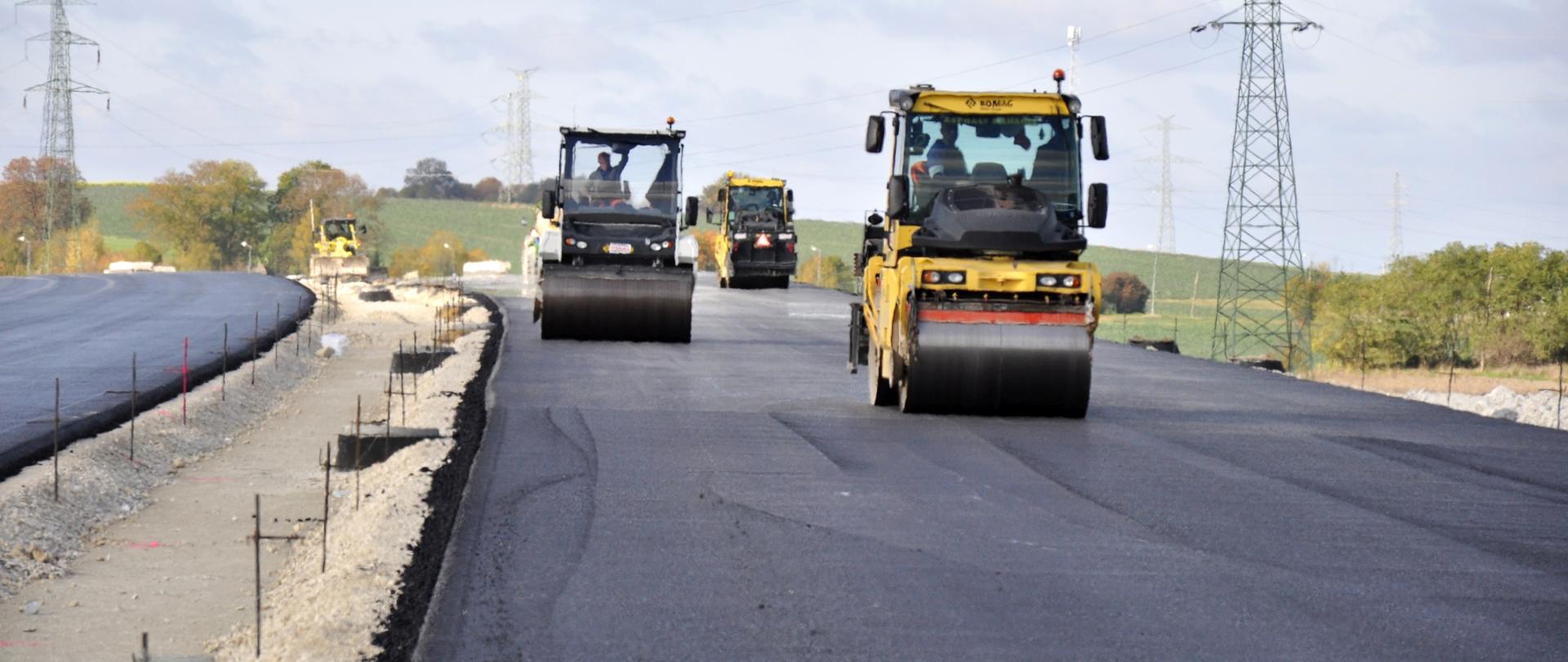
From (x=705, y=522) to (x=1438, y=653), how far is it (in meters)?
4.43

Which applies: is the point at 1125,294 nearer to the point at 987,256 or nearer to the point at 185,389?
the point at 185,389

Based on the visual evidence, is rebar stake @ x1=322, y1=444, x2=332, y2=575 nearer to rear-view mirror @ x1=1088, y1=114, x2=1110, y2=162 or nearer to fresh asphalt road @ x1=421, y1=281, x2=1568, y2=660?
fresh asphalt road @ x1=421, y1=281, x2=1568, y2=660

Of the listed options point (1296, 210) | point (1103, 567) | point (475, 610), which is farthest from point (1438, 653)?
point (1296, 210)

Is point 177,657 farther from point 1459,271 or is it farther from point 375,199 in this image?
point 375,199

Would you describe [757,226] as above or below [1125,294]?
above

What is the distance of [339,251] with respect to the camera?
76062 millimetres

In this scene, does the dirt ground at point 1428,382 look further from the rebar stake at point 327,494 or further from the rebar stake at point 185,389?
the rebar stake at point 327,494

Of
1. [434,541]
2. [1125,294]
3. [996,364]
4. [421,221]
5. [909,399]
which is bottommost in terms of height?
[1125,294]

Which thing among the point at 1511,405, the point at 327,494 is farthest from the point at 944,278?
the point at 1511,405

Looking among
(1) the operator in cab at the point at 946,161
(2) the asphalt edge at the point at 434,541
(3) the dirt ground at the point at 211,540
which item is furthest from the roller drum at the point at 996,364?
(3) the dirt ground at the point at 211,540

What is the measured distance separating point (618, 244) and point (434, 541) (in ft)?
52.9

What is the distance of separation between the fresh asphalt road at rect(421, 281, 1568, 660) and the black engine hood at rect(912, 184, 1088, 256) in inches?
65.1

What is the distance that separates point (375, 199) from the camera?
437ft

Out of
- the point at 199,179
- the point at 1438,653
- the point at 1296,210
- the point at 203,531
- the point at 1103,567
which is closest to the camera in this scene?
the point at 1438,653
